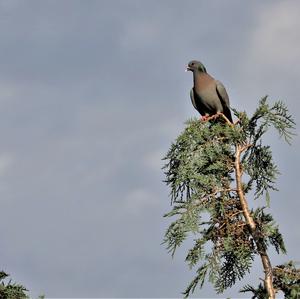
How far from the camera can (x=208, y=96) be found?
16.0 m

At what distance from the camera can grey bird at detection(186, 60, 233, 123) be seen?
16.0m

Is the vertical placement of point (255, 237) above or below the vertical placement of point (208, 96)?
below

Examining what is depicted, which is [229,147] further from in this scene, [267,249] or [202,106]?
[202,106]

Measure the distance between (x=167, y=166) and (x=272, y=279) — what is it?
247cm

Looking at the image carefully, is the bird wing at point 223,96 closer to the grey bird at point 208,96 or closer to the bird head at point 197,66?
the grey bird at point 208,96

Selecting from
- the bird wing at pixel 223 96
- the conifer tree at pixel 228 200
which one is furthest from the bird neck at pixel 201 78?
the conifer tree at pixel 228 200

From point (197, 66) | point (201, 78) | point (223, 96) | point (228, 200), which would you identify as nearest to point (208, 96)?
point (223, 96)

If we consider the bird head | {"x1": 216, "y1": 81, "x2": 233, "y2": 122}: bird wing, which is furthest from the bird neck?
{"x1": 216, "y1": 81, "x2": 233, "y2": 122}: bird wing

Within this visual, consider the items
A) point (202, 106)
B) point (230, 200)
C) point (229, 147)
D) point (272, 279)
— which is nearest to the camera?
point (272, 279)

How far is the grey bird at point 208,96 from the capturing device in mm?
15953

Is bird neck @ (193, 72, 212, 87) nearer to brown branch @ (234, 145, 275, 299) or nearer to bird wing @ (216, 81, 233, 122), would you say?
bird wing @ (216, 81, 233, 122)

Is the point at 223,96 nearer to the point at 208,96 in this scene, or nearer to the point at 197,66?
the point at 208,96

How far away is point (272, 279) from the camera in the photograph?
895cm

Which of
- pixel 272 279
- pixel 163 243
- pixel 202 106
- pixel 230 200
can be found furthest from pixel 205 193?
pixel 202 106
